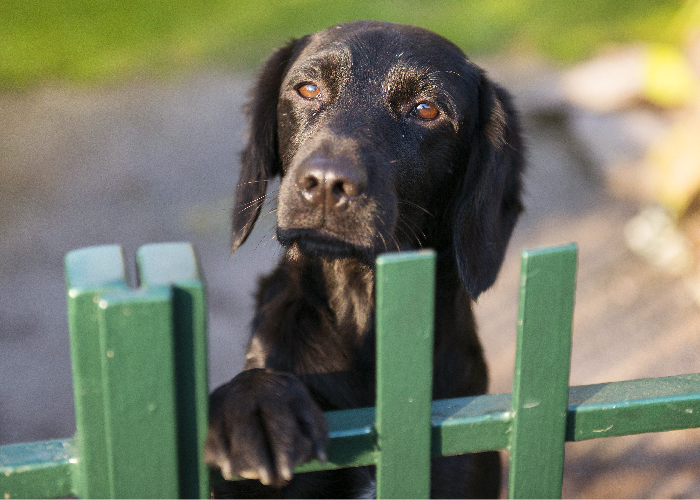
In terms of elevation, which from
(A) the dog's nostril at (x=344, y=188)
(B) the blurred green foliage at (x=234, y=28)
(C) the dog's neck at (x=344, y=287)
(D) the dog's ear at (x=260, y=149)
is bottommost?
(C) the dog's neck at (x=344, y=287)

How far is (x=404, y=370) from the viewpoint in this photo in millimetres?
1514

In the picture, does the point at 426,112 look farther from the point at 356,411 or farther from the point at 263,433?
the point at 263,433

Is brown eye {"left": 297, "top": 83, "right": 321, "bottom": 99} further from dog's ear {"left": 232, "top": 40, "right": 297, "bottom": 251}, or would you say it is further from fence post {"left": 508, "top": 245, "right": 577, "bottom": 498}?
fence post {"left": 508, "top": 245, "right": 577, "bottom": 498}

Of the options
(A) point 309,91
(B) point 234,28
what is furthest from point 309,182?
(B) point 234,28

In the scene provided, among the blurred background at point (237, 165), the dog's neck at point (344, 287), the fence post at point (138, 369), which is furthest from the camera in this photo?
the blurred background at point (237, 165)

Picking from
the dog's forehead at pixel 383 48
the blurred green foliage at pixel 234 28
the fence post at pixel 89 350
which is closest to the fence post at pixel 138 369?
the fence post at pixel 89 350

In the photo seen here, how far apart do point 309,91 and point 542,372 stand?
4.95 ft

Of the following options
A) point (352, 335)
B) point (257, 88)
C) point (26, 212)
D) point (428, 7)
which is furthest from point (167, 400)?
point (428, 7)

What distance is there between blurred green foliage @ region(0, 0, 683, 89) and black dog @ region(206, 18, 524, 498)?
6.07m

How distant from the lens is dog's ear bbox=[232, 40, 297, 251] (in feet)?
9.21

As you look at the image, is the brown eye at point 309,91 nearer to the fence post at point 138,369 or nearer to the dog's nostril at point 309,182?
the dog's nostril at point 309,182

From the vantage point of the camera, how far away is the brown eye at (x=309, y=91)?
2.68m

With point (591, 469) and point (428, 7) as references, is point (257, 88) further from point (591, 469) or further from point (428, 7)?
point (428, 7)

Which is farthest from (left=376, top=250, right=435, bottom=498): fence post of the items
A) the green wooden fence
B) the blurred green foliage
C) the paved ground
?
the blurred green foliage
